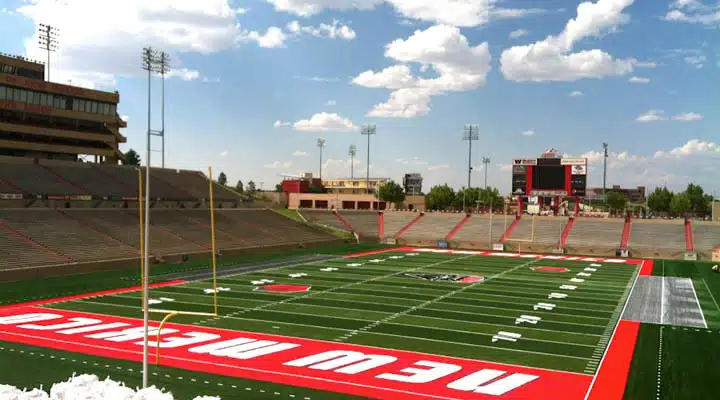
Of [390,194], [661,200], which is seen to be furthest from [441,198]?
[661,200]

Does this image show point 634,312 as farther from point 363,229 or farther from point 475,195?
point 475,195

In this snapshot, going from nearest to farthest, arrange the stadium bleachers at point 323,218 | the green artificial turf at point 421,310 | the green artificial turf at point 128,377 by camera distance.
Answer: the green artificial turf at point 128,377
the green artificial turf at point 421,310
the stadium bleachers at point 323,218

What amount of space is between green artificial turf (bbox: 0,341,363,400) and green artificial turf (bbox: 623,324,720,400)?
719 centimetres

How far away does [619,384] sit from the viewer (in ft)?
48.0

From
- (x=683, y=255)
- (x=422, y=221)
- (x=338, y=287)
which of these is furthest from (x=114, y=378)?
(x=422, y=221)

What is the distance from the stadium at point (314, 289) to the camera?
1475 cm

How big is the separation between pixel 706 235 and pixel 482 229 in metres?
19.5

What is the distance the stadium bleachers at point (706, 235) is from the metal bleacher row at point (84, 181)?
144ft

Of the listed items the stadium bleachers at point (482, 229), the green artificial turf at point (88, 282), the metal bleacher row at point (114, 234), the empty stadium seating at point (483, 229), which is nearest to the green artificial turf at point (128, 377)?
A: the green artificial turf at point (88, 282)

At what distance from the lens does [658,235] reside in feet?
183

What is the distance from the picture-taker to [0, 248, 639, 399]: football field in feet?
49.8

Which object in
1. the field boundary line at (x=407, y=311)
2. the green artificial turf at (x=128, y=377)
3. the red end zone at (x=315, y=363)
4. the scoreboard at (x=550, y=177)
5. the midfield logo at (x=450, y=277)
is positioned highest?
the scoreboard at (x=550, y=177)

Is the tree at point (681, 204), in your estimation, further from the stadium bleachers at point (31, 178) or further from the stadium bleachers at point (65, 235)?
the stadium bleachers at point (31, 178)

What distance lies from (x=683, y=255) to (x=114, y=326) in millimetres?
45383
